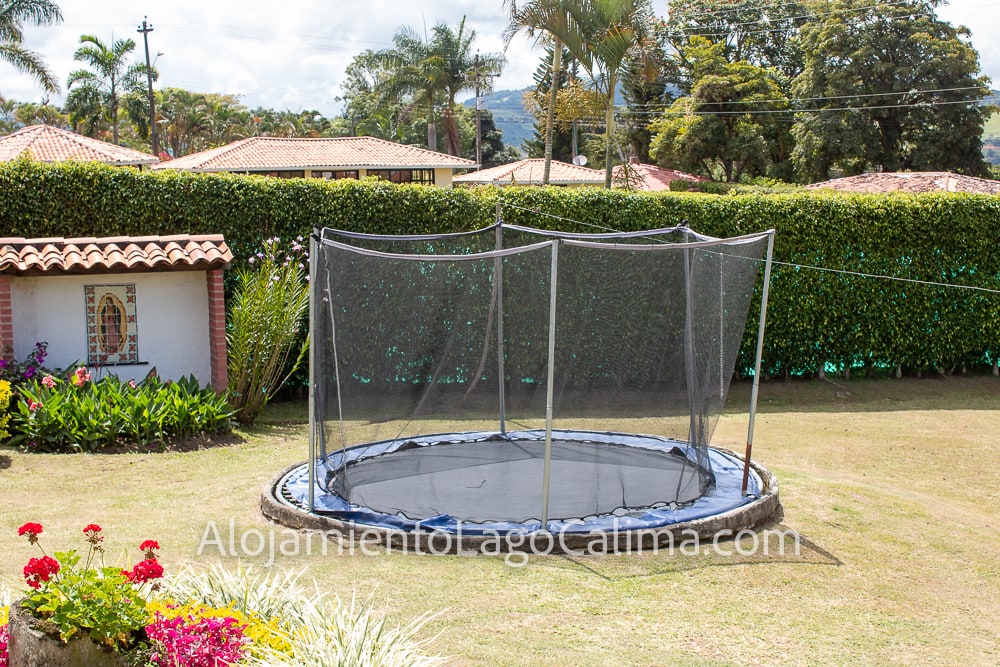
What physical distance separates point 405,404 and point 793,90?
3562cm

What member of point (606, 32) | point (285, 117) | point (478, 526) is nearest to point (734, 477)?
point (478, 526)

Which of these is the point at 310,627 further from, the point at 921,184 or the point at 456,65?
the point at 456,65

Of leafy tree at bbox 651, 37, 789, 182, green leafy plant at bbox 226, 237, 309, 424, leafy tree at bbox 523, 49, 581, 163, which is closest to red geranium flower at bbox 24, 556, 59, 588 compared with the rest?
green leafy plant at bbox 226, 237, 309, 424

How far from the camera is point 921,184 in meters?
19.3

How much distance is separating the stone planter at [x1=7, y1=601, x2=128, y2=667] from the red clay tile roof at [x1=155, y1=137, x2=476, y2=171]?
3115cm

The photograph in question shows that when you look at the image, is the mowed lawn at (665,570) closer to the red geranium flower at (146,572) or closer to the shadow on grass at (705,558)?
the shadow on grass at (705,558)

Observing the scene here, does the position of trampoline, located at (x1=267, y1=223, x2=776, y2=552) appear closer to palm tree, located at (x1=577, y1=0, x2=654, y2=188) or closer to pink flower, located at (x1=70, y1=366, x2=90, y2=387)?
pink flower, located at (x1=70, y1=366, x2=90, y2=387)

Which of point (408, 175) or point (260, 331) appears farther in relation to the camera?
point (408, 175)

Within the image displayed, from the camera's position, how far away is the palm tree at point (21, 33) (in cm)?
3194

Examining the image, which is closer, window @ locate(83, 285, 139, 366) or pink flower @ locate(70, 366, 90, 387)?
pink flower @ locate(70, 366, 90, 387)

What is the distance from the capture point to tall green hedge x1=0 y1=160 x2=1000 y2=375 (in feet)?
38.9

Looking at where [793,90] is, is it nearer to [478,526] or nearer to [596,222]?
[596,222]

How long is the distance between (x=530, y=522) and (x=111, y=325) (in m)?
6.23

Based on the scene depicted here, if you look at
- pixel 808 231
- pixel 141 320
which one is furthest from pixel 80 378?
pixel 808 231
